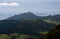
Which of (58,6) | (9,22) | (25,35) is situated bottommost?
(25,35)

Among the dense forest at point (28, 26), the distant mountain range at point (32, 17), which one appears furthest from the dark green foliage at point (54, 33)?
the distant mountain range at point (32, 17)

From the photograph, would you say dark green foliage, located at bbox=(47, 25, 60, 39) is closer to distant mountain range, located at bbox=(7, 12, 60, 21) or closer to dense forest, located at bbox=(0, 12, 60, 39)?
dense forest, located at bbox=(0, 12, 60, 39)

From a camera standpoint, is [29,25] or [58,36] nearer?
[58,36]

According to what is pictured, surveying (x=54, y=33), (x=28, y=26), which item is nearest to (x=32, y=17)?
(x=28, y=26)

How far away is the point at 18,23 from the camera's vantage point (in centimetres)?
722

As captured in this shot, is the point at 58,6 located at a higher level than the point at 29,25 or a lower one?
higher

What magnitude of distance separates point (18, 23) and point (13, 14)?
41 cm

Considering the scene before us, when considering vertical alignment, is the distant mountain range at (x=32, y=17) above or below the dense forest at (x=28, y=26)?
above

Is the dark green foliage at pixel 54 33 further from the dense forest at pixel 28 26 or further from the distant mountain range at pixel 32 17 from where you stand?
the distant mountain range at pixel 32 17

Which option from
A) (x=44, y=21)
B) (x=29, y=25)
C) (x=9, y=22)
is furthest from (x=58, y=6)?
(x=9, y=22)

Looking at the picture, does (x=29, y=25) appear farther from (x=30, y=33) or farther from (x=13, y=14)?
(x=13, y=14)

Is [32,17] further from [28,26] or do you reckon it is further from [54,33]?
[54,33]

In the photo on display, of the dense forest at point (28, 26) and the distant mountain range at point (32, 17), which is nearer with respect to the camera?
the dense forest at point (28, 26)

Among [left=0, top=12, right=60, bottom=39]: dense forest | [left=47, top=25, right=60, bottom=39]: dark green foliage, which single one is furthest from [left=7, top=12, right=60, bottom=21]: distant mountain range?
[left=47, top=25, right=60, bottom=39]: dark green foliage
